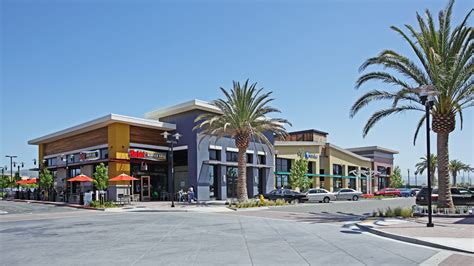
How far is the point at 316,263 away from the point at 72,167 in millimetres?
42591

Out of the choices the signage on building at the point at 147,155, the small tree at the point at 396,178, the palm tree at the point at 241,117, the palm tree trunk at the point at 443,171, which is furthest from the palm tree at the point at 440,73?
the small tree at the point at 396,178

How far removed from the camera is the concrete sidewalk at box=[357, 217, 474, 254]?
12348mm

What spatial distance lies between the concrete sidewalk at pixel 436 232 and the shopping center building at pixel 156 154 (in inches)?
999

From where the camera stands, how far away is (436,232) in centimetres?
1498

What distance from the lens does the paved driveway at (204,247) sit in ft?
34.2

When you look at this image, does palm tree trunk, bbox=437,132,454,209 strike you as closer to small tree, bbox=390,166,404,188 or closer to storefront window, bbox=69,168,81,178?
storefront window, bbox=69,168,81,178

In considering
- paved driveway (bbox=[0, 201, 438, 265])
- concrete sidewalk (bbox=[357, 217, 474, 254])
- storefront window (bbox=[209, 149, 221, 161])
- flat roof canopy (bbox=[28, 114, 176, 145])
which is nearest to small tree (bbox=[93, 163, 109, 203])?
flat roof canopy (bbox=[28, 114, 176, 145])

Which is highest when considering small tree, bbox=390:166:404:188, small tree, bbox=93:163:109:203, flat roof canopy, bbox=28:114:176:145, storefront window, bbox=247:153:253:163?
flat roof canopy, bbox=28:114:176:145

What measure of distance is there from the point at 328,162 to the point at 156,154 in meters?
33.5

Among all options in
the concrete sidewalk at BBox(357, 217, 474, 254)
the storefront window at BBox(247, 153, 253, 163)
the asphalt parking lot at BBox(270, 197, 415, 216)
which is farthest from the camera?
the storefront window at BBox(247, 153, 253, 163)

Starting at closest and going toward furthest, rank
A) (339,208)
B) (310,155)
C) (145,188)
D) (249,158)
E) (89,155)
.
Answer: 1. (339,208)
2. (89,155)
3. (145,188)
4. (249,158)
5. (310,155)

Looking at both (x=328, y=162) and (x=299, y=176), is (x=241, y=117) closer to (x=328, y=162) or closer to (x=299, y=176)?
(x=299, y=176)

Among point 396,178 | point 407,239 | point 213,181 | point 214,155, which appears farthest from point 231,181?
point 396,178

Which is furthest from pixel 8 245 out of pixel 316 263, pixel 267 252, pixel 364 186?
pixel 364 186
